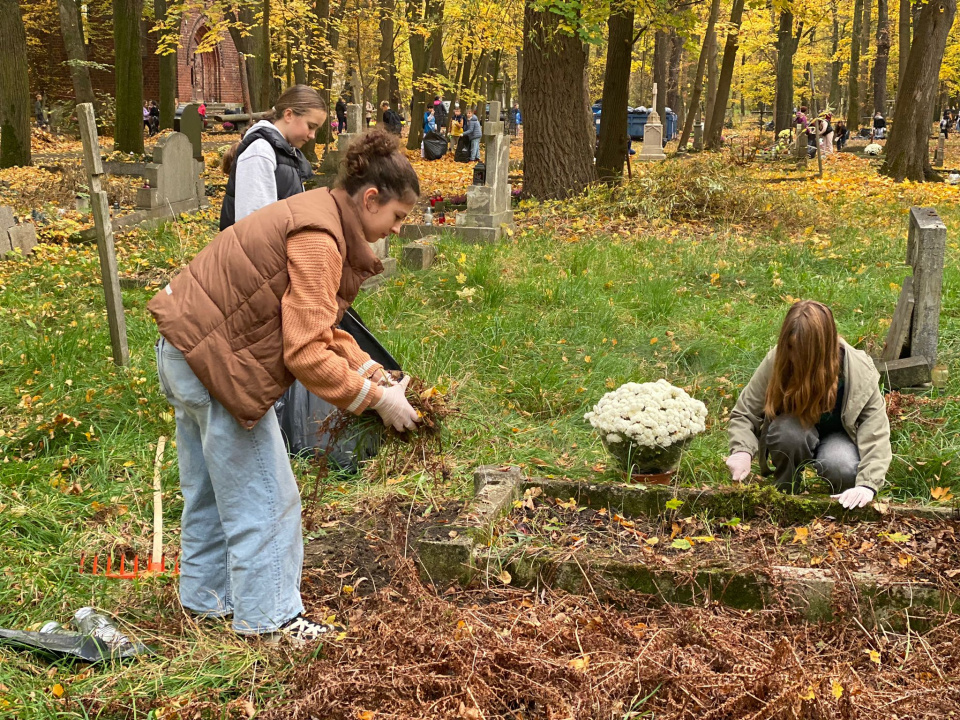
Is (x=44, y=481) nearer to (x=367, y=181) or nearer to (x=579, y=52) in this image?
(x=367, y=181)

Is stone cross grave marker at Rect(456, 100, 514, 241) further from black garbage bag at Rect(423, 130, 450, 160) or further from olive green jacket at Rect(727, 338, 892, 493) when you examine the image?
black garbage bag at Rect(423, 130, 450, 160)

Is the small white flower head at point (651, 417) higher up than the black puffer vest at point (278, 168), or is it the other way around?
the black puffer vest at point (278, 168)

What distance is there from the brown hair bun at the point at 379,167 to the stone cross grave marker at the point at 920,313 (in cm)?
366

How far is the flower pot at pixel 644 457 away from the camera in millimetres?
4109

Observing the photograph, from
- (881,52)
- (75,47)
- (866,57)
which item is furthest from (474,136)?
(866,57)

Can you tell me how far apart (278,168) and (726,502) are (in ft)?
9.06

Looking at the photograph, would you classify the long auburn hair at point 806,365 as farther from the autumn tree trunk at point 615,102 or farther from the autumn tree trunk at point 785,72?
the autumn tree trunk at point 785,72

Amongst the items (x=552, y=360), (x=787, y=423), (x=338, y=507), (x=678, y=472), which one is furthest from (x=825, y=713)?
(x=552, y=360)

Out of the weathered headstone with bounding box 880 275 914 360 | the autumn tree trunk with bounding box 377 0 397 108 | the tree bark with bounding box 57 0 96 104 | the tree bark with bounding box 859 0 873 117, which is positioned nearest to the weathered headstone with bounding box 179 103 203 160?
the tree bark with bounding box 57 0 96 104

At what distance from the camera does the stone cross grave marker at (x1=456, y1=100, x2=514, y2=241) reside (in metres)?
9.90

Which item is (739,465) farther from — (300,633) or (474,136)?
(474,136)

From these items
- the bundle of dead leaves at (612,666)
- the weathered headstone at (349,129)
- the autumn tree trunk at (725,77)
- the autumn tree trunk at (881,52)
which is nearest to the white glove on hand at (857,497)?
the bundle of dead leaves at (612,666)

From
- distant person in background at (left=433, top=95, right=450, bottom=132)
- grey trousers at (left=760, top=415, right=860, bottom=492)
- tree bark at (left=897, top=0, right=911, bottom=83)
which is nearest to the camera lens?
grey trousers at (left=760, top=415, right=860, bottom=492)

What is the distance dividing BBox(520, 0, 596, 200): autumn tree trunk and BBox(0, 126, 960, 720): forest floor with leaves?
9.10ft
